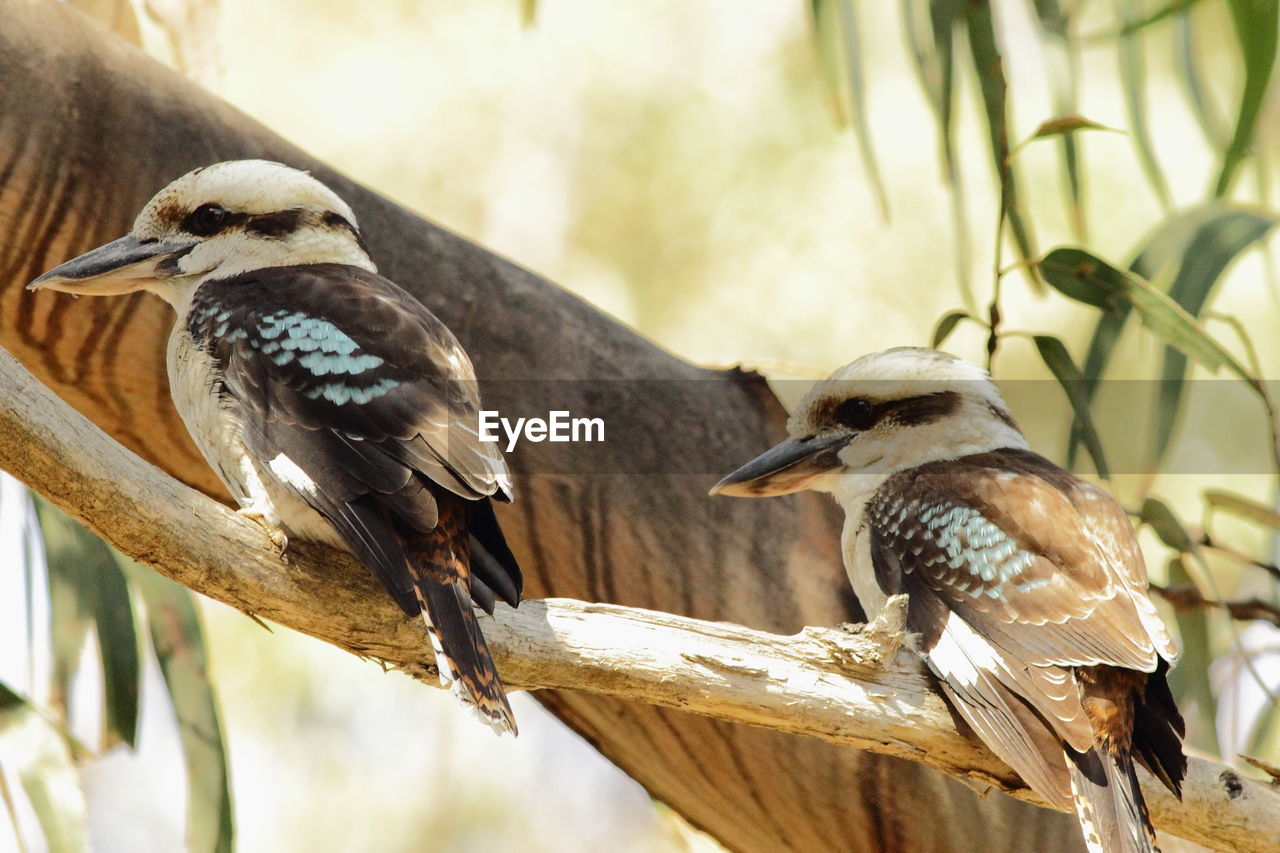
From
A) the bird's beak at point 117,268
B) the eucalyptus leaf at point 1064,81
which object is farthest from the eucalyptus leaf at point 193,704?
the eucalyptus leaf at point 1064,81

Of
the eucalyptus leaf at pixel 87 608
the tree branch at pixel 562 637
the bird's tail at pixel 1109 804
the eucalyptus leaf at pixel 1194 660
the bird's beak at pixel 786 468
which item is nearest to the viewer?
the tree branch at pixel 562 637

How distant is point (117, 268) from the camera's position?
4.55ft

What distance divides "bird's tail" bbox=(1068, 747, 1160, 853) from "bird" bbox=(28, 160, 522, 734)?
540 mm

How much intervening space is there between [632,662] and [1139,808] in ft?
1.63

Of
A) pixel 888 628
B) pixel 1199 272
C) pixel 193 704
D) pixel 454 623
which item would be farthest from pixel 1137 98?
pixel 193 704

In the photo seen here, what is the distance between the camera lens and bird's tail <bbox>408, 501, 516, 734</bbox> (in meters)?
1.08

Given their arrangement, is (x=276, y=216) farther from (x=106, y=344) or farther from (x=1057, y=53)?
(x=1057, y=53)

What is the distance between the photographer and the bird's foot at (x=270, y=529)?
1.17 metres

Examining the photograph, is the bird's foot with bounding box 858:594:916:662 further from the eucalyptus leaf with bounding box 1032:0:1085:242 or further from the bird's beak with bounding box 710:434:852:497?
the eucalyptus leaf with bounding box 1032:0:1085:242

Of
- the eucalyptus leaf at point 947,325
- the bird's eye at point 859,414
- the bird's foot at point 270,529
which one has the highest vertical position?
the eucalyptus leaf at point 947,325

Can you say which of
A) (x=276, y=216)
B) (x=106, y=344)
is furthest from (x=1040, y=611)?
(x=106, y=344)

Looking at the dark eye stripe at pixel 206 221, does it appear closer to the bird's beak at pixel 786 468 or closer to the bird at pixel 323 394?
the bird at pixel 323 394

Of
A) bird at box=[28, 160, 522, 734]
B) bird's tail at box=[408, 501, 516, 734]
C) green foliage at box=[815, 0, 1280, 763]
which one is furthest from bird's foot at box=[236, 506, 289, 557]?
green foliage at box=[815, 0, 1280, 763]

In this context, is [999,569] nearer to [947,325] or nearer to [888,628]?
[888,628]
